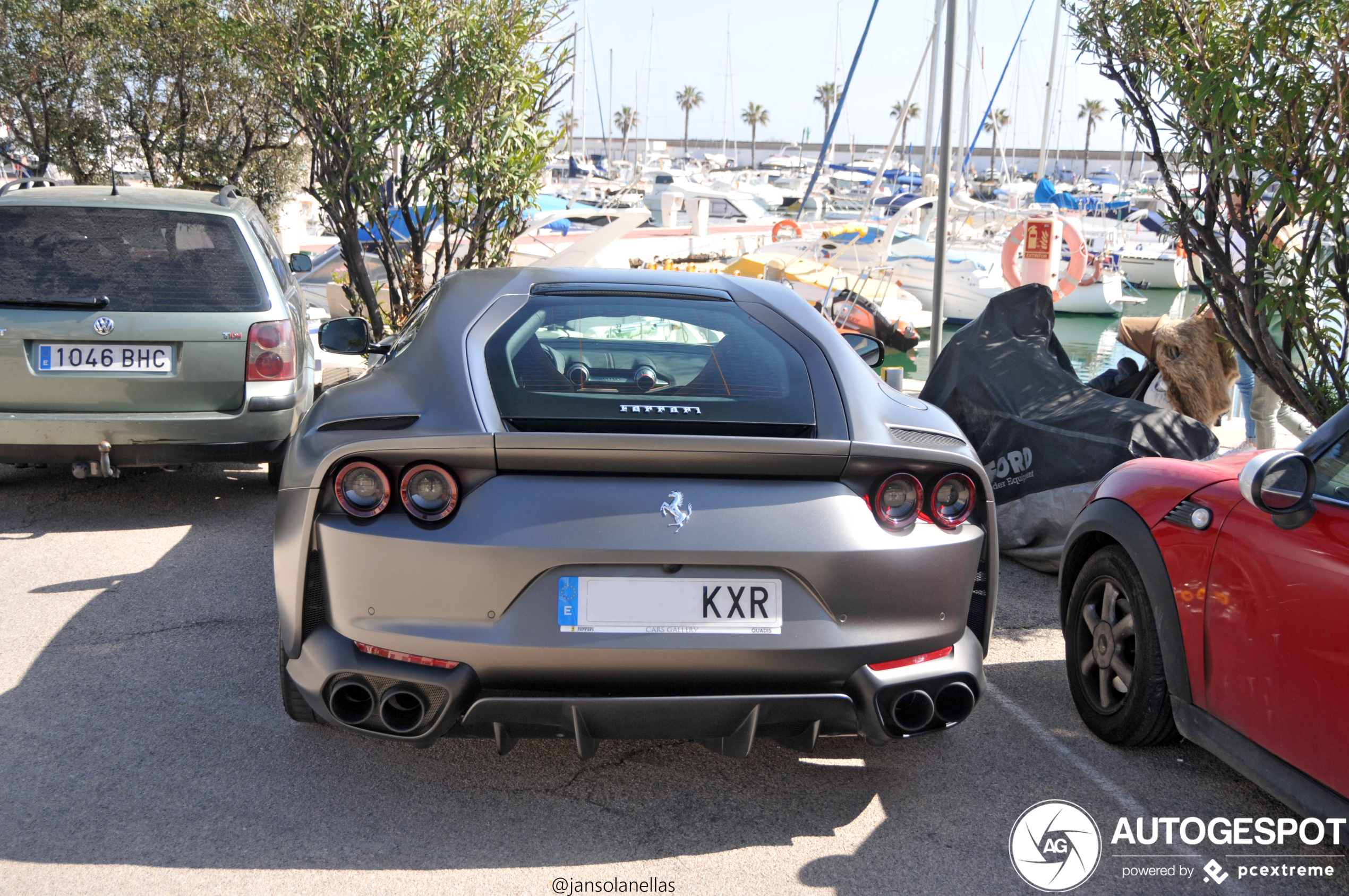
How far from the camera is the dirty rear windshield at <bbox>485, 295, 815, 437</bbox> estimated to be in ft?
9.27

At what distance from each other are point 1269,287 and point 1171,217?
64 cm

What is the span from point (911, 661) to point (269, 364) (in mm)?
4179

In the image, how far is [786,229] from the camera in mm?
27750

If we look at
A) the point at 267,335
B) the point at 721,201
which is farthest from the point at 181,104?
the point at 721,201

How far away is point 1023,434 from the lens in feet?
18.9

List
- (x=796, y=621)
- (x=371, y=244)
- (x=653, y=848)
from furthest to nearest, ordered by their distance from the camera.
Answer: (x=371, y=244)
(x=653, y=848)
(x=796, y=621)

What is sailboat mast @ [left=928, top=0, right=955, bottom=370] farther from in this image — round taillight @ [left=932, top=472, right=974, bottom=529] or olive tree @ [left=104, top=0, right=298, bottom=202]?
olive tree @ [left=104, top=0, right=298, bottom=202]

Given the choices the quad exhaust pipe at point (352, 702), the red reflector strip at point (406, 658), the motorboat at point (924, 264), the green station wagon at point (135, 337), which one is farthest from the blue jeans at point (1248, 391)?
the motorboat at point (924, 264)

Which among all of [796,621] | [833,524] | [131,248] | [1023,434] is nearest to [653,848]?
[796,621]

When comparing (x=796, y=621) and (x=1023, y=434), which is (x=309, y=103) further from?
(x=796, y=621)

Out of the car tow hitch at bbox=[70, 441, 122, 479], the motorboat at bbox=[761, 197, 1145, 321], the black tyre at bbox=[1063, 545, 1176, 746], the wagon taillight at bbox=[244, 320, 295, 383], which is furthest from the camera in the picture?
the motorboat at bbox=[761, 197, 1145, 321]

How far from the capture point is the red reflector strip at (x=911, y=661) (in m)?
2.76

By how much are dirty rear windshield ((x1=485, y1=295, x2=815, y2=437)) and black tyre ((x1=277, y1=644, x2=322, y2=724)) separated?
3.28 ft

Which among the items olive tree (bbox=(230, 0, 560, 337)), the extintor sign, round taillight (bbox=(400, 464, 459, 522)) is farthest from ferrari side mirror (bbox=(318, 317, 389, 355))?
the extintor sign
